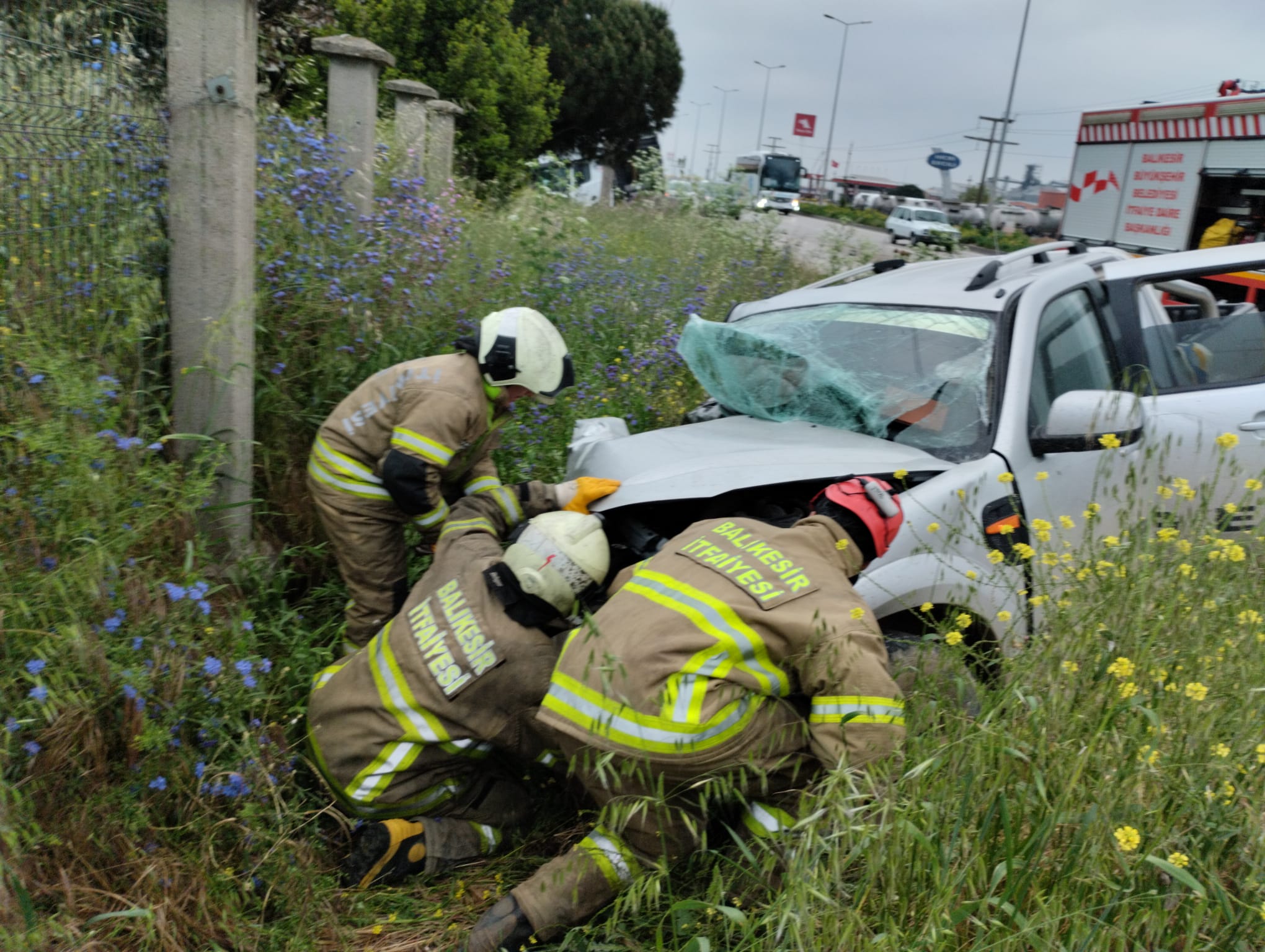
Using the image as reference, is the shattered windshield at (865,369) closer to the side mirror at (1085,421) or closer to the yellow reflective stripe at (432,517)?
the side mirror at (1085,421)

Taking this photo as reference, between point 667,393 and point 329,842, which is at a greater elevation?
point 667,393

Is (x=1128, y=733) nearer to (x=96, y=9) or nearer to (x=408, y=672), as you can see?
(x=408, y=672)

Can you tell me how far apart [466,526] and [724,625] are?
1.18 metres

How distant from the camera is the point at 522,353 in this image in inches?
140

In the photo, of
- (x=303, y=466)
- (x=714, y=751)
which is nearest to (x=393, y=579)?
(x=303, y=466)

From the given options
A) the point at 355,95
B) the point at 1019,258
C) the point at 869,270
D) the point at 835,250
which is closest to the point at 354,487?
the point at 869,270

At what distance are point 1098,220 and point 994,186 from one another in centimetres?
1436

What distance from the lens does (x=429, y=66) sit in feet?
42.3

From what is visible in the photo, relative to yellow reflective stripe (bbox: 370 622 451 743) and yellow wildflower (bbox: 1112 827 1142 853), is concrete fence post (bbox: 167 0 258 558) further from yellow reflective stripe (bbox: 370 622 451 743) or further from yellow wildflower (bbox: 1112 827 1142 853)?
yellow wildflower (bbox: 1112 827 1142 853)

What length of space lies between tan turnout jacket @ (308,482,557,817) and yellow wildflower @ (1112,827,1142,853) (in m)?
1.56

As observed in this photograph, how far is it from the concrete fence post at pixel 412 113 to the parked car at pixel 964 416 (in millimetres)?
3718

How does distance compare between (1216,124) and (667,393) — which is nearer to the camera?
(667,393)

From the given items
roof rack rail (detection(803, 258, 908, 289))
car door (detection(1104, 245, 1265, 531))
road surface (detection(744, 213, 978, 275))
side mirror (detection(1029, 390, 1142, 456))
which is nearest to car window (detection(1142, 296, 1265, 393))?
car door (detection(1104, 245, 1265, 531))

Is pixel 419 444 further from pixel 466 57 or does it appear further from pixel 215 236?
pixel 466 57
